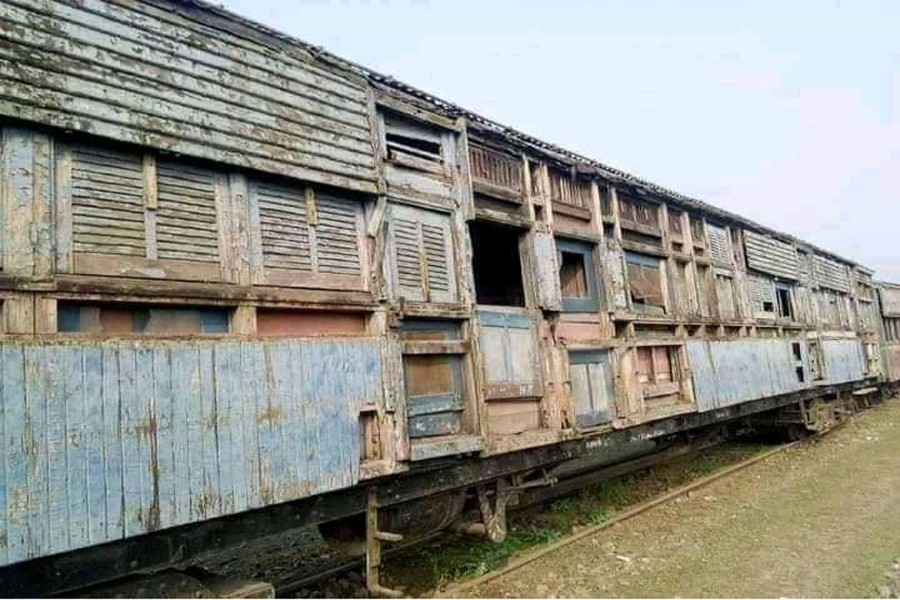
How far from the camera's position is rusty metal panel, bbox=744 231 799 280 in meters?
11.3

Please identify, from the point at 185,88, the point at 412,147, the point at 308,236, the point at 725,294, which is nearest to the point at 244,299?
the point at 308,236

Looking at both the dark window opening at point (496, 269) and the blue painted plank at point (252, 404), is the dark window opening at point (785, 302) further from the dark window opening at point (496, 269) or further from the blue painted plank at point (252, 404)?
the blue painted plank at point (252, 404)

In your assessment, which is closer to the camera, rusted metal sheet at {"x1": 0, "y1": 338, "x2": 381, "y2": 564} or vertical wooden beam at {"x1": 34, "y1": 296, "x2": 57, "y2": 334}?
rusted metal sheet at {"x1": 0, "y1": 338, "x2": 381, "y2": 564}

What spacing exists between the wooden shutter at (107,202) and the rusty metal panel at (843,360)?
1408 cm

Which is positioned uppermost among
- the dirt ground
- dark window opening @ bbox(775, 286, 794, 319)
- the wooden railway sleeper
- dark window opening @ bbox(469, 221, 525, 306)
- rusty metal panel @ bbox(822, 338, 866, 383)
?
dark window opening @ bbox(469, 221, 525, 306)

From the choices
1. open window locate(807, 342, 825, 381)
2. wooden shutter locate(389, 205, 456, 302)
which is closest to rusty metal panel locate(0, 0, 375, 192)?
wooden shutter locate(389, 205, 456, 302)

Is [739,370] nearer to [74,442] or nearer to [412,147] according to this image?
[412,147]

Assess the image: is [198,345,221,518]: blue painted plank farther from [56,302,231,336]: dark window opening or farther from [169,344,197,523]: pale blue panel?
[56,302,231,336]: dark window opening

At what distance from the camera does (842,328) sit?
591 inches

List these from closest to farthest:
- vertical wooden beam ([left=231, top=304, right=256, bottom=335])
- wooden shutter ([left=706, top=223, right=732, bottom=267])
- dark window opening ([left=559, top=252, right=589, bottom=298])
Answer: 1. vertical wooden beam ([left=231, top=304, right=256, bottom=335])
2. dark window opening ([left=559, top=252, right=589, bottom=298])
3. wooden shutter ([left=706, top=223, right=732, bottom=267])

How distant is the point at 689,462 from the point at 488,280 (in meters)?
5.24

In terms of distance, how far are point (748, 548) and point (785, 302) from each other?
841cm

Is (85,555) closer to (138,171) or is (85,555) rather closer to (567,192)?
(138,171)

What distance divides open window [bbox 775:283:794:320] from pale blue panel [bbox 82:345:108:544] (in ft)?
41.6
